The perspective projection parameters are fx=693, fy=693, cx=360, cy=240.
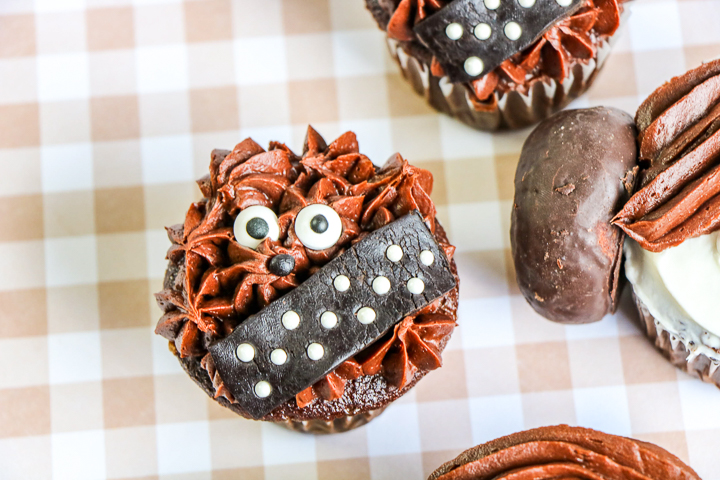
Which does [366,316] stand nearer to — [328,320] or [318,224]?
[328,320]

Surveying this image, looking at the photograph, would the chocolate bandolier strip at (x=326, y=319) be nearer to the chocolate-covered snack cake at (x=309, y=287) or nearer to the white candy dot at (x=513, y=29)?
the chocolate-covered snack cake at (x=309, y=287)

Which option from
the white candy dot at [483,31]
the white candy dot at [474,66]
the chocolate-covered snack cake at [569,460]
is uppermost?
the white candy dot at [483,31]

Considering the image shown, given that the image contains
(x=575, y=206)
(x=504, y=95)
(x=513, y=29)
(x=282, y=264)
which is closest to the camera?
(x=282, y=264)

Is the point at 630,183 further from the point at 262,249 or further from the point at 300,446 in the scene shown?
the point at 300,446

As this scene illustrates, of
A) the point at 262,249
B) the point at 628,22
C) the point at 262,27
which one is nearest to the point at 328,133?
the point at 262,27

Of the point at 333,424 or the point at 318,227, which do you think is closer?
the point at 318,227

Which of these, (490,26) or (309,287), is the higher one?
(490,26)

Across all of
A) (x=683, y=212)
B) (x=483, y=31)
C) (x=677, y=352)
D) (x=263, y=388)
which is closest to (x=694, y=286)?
(x=683, y=212)

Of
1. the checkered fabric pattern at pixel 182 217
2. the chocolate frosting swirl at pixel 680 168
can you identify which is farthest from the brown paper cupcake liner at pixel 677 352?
the chocolate frosting swirl at pixel 680 168
